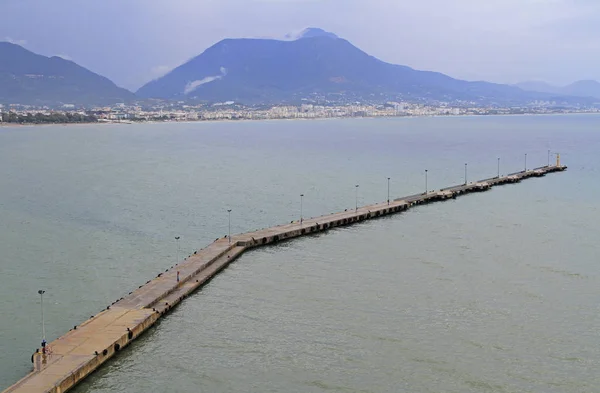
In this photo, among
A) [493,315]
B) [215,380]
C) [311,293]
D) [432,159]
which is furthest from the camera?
[432,159]

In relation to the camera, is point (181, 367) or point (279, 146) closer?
point (181, 367)

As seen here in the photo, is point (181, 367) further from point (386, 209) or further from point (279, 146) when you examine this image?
point (279, 146)

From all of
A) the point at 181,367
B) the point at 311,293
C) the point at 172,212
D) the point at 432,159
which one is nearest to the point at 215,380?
the point at 181,367

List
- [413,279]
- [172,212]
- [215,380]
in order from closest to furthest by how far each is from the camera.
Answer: [215,380]
[413,279]
[172,212]

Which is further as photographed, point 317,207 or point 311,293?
point 317,207

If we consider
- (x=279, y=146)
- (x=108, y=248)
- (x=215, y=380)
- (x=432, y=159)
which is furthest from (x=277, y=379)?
(x=279, y=146)

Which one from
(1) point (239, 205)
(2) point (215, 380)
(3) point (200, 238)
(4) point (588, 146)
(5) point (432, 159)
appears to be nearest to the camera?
(2) point (215, 380)
